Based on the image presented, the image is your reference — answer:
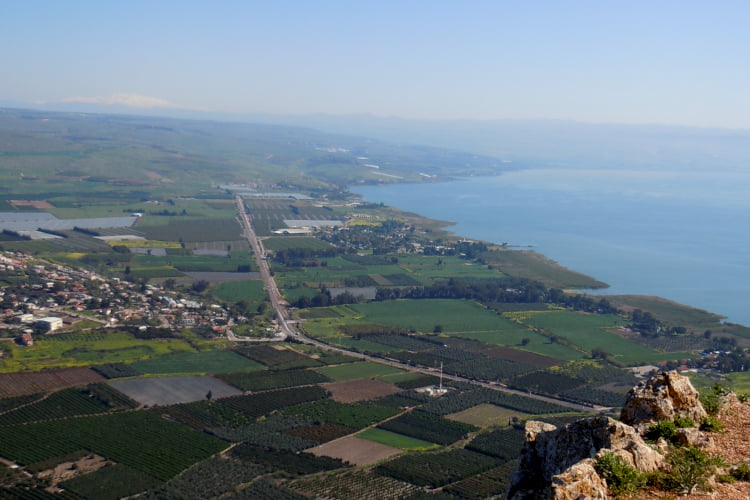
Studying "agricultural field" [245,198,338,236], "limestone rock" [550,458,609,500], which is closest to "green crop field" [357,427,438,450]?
"limestone rock" [550,458,609,500]

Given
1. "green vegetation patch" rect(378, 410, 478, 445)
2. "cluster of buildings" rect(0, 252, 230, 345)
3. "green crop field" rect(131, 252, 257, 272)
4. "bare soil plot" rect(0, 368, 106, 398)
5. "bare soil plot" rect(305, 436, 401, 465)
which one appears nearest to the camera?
"bare soil plot" rect(305, 436, 401, 465)

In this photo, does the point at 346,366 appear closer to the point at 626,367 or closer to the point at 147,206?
the point at 626,367

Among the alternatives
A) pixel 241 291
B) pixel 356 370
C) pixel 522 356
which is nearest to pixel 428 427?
pixel 356 370

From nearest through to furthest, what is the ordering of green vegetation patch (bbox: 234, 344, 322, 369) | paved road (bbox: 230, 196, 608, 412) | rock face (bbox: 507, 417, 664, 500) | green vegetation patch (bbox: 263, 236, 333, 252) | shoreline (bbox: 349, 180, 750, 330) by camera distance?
1. rock face (bbox: 507, 417, 664, 500)
2. paved road (bbox: 230, 196, 608, 412)
3. green vegetation patch (bbox: 234, 344, 322, 369)
4. shoreline (bbox: 349, 180, 750, 330)
5. green vegetation patch (bbox: 263, 236, 333, 252)

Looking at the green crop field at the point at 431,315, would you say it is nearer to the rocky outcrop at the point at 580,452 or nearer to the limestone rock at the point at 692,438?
the limestone rock at the point at 692,438

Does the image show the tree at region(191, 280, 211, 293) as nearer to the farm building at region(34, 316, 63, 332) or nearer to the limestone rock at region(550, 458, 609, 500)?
the farm building at region(34, 316, 63, 332)

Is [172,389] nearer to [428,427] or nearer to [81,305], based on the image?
[428,427]

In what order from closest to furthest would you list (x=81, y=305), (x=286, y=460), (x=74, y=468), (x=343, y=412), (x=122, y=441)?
(x=74, y=468), (x=286, y=460), (x=122, y=441), (x=343, y=412), (x=81, y=305)
